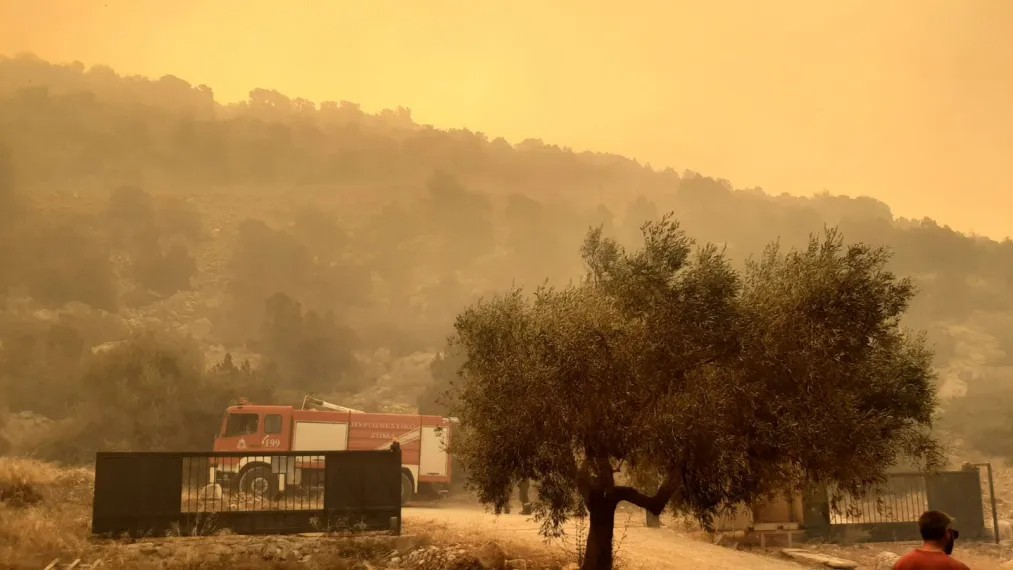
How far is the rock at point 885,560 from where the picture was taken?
2288 centimetres

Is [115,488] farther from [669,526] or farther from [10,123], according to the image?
[10,123]

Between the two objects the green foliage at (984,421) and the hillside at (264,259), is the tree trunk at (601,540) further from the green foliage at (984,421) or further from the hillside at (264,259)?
the green foliage at (984,421)

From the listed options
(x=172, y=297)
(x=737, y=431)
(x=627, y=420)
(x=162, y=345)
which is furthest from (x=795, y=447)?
(x=172, y=297)

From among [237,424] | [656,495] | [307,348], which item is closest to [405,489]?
[237,424]

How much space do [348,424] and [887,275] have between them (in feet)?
79.9

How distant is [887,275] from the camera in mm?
16109

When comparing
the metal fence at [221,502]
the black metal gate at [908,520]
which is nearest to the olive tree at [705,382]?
the metal fence at [221,502]

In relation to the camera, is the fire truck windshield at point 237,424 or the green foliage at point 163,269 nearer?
the fire truck windshield at point 237,424

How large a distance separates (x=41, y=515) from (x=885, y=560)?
24.1 meters

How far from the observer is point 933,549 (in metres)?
7.28

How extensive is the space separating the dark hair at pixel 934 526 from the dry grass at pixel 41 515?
1783cm

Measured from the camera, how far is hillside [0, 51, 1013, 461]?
57.8m

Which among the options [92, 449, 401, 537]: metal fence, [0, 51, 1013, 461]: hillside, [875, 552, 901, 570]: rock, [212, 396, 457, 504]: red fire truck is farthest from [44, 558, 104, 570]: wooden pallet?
[0, 51, 1013, 461]: hillside

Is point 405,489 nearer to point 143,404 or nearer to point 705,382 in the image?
point 143,404
